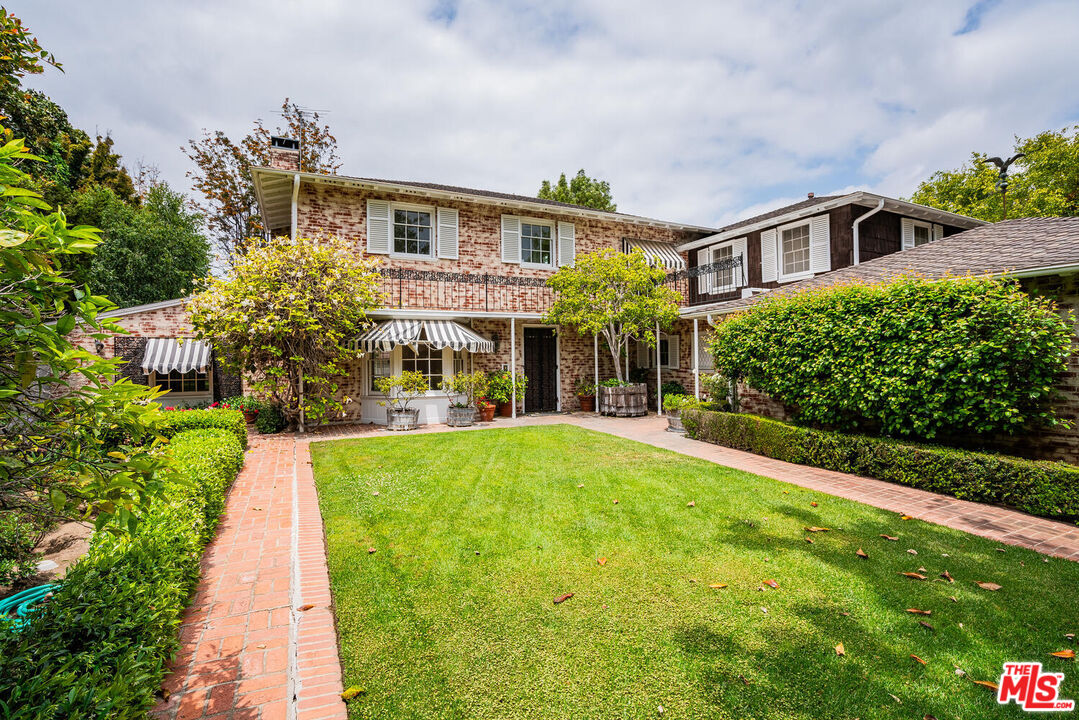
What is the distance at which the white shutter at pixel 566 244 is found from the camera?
1877cm

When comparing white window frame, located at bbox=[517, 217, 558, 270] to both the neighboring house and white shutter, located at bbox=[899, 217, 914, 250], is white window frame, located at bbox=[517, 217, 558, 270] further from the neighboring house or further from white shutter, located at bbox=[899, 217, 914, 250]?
white shutter, located at bbox=[899, 217, 914, 250]

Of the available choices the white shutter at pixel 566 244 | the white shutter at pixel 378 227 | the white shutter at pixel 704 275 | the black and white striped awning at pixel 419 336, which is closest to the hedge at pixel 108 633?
the black and white striped awning at pixel 419 336

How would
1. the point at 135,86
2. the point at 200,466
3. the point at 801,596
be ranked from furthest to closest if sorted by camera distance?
1. the point at 135,86
2. the point at 200,466
3. the point at 801,596

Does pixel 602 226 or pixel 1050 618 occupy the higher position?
pixel 602 226

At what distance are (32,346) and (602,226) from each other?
63.8ft

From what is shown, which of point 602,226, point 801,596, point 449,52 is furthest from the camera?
point 602,226

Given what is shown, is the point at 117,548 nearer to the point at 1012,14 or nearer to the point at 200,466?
the point at 200,466

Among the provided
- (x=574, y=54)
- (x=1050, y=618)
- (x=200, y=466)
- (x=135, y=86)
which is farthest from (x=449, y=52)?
(x=135, y=86)

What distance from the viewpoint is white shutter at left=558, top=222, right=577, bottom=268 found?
61.6 ft

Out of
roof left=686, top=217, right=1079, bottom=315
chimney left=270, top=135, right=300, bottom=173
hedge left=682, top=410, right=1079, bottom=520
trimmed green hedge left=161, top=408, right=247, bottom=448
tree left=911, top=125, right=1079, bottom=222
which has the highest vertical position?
tree left=911, top=125, right=1079, bottom=222

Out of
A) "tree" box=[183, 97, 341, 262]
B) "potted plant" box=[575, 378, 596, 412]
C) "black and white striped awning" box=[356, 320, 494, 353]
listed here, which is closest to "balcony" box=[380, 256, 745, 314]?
"black and white striped awning" box=[356, 320, 494, 353]

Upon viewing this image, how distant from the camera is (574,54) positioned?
10586 mm

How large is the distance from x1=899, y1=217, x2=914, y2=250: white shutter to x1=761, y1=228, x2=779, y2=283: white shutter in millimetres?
3909

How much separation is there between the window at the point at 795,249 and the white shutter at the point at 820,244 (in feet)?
0.64
